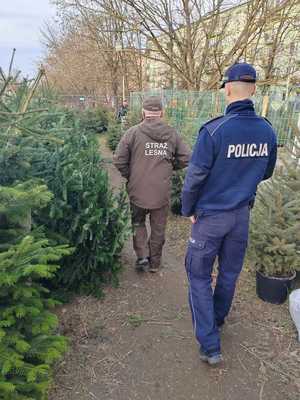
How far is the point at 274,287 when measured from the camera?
338 cm

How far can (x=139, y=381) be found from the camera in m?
2.51

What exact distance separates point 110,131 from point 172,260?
31.1 feet

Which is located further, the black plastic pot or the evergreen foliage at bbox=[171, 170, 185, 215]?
the evergreen foliage at bbox=[171, 170, 185, 215]

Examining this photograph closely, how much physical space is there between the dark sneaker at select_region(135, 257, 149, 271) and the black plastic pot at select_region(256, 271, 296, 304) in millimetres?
1272

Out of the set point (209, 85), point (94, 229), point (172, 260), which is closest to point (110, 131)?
point (209, 85)

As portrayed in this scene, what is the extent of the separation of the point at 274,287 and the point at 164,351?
133 centimetres

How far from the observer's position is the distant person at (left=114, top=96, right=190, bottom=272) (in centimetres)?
364

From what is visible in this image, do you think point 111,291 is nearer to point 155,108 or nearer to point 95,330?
point 95,330

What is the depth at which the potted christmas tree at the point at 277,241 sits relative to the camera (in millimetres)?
3287

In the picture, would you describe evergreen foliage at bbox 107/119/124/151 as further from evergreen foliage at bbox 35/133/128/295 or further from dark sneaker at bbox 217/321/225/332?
dark sneaker at bbox 217/321/225/332

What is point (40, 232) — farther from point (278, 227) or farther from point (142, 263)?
point (278, 227)

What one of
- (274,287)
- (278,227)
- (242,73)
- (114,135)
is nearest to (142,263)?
(274,287)

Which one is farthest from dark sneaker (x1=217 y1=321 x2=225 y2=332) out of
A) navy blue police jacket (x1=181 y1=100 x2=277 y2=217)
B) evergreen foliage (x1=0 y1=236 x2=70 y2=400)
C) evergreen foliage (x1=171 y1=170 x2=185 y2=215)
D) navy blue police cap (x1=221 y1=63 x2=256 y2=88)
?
evergreen foliage (x1=171 y1=170 x2=185 y2=215)

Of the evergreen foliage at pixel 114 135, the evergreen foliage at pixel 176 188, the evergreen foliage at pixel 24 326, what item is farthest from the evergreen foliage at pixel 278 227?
the evergreen foliage at pixel 114 135
